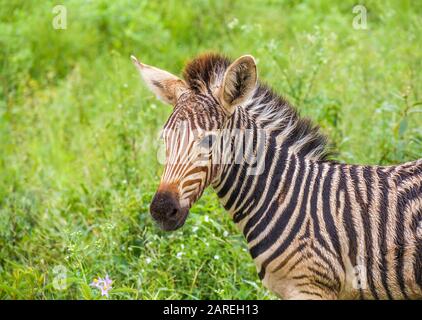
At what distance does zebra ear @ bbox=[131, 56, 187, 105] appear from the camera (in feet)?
16.7

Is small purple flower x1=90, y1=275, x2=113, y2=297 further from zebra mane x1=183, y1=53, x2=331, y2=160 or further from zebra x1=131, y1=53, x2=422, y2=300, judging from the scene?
zebra mane x1=183, y1=53, x2=331, y2=160

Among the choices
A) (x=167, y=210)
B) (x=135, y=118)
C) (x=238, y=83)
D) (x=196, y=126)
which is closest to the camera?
(x=167, y=210)

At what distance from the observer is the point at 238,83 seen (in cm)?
479

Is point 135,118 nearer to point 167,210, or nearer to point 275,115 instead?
point 275,115

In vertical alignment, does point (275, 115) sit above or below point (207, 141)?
above

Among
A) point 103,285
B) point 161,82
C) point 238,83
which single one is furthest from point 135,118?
point 238,83

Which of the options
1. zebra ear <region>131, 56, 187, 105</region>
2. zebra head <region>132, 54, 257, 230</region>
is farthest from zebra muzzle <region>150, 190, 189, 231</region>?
zebra ear <region>131, 56, 187, 105</region>

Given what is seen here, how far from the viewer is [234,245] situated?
21.3 ft

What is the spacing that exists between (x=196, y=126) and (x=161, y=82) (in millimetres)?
631

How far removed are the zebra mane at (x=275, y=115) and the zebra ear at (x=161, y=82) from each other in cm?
12

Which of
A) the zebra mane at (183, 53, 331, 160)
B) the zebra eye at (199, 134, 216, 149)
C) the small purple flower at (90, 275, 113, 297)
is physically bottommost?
the small purple flower at (90, 275, 113, 297)

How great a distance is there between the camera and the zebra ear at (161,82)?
5.08 meters
